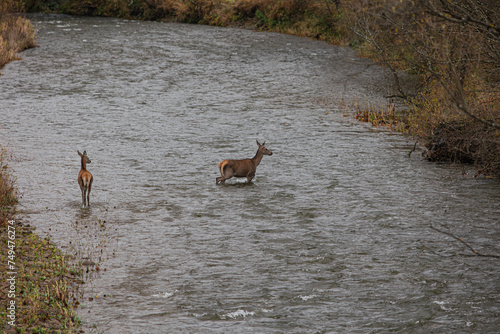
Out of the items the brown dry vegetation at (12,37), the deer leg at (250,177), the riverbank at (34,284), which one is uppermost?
the brown dry vegetation at (12,37)

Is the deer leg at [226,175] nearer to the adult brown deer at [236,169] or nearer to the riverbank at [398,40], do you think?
the adult brown deer at [236,169]

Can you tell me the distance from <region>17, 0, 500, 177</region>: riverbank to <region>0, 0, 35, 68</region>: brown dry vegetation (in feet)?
47.2

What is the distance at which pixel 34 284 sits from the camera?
10.0 meters

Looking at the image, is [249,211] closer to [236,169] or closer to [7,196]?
[236,169]

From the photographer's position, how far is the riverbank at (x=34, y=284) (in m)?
8.75

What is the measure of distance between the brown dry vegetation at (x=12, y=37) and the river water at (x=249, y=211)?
→ 3908 millimetres

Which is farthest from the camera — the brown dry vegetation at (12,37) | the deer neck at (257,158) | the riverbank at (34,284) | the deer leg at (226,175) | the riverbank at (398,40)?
the brown dry vegetation at (12,37)

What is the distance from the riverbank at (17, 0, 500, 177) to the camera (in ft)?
52.5

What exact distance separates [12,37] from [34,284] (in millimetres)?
30092

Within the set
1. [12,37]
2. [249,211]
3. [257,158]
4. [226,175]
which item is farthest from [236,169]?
[12,37]

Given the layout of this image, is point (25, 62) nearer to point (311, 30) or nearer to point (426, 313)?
point (311, 30)

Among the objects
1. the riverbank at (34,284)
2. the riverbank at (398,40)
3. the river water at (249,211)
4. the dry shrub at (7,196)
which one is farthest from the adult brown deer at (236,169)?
the riverbank at (34,284)

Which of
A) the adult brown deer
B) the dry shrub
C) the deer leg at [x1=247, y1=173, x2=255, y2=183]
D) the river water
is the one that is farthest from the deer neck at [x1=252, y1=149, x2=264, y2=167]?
the dry shrub

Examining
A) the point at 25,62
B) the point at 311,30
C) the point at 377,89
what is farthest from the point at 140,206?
the point at 311,30
